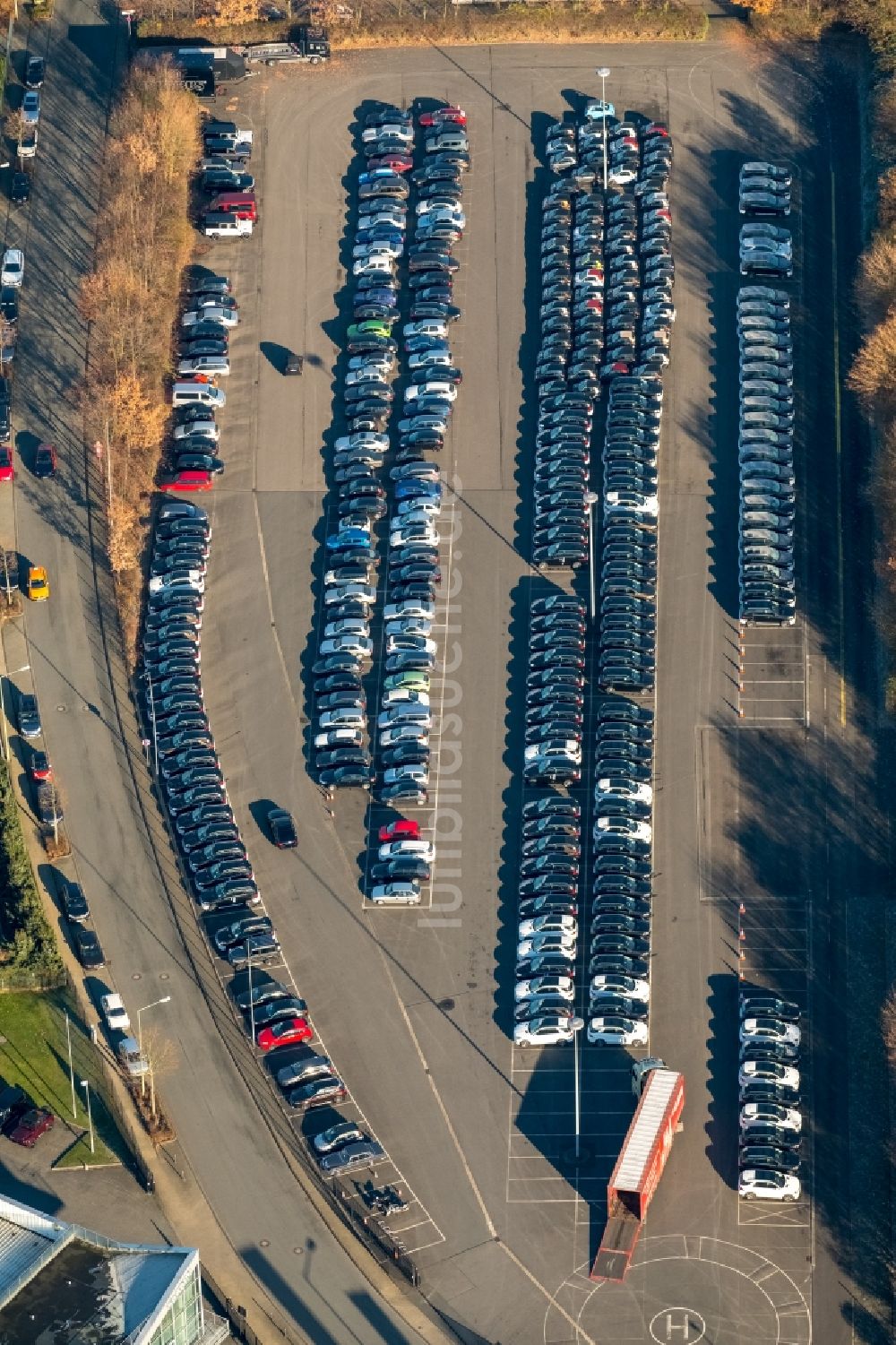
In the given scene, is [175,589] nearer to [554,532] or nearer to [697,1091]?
[554,532]

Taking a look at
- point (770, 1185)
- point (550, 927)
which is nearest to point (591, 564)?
point (550, 927)

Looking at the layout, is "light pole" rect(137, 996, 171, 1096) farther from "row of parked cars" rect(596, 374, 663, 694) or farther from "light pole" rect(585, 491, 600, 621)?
"light pole" rect(585, 491, 600, 621)

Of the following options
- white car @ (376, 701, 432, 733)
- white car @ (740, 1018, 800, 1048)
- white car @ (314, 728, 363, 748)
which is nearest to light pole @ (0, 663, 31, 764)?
white car @ (314, 728, 363, 748)

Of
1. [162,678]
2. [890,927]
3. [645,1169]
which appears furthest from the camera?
[162,678]

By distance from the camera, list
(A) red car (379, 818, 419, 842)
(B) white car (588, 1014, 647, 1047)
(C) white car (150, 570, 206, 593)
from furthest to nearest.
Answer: (C) white car (150, 570, 206, 593)
(A) red car (379, 818, 419, 842)
(B) white car (588, 1014, 647, 1047)

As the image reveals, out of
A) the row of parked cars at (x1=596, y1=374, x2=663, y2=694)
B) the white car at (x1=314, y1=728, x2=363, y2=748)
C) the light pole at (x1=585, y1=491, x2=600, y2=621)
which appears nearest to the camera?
the white car at (x1=314, y1=728, x2=363, y2=748)

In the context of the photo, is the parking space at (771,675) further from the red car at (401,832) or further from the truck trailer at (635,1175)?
the truck trailer at (635,1175)

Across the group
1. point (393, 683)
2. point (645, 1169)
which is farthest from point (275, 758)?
point (645, 1169)
